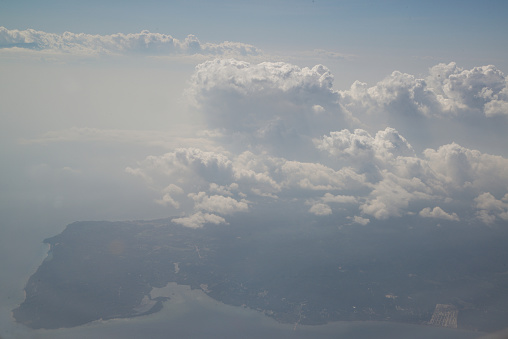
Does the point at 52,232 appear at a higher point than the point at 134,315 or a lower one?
higher

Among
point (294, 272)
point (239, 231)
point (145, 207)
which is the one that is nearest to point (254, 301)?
point (294, 272)

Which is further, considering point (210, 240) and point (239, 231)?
point (239, 231)

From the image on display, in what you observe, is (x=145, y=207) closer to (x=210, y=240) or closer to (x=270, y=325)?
(x=210, y=240)

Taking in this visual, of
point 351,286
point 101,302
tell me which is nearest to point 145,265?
point 101,302

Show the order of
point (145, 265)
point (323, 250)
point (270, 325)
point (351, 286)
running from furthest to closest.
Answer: point (323, 250), point (145, 265), point (351, 286), point (270, 325)

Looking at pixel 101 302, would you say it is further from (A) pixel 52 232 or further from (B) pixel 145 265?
(A) pixel 52 232

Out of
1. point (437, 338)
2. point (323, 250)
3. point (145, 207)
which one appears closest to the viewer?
point (437, 338)
